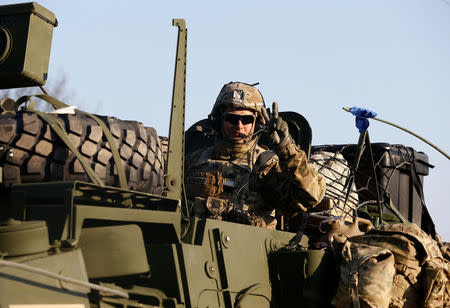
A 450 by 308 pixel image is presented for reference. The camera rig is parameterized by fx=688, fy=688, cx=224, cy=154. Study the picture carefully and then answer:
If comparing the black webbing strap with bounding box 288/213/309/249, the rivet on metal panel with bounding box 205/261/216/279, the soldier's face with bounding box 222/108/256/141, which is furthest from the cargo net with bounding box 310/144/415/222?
the rivet on metal panel with bounding box 205/261/216/279

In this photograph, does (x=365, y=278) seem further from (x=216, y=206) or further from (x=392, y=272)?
(x=216, y=206)

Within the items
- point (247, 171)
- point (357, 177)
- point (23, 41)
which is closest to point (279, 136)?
point (247, 171)

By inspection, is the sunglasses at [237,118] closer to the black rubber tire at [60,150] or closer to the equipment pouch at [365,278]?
the equipment pouch at [365,278]

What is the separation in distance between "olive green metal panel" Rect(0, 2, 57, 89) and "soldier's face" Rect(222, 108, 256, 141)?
3.07 meters

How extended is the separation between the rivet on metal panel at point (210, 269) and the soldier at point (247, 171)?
1097 millimetres

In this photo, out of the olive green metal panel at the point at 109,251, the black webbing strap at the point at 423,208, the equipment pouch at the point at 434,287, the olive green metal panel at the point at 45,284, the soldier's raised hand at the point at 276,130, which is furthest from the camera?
the black webbing strap at the point at 423,208

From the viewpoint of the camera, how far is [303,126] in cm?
757

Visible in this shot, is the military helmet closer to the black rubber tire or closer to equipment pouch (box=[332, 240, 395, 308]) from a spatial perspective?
equipment pouch (box=[332, 240, 395, 308])

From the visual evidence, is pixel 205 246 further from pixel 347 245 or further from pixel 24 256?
pixel 24 256

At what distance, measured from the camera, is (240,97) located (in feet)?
24.0

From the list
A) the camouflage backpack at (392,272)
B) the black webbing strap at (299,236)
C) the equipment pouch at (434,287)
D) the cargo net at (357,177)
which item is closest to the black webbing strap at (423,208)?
the cargo net at (357,177)

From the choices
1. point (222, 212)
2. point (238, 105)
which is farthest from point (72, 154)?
point (238, 105)

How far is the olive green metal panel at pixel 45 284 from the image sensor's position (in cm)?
307

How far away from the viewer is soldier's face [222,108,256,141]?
7.30 meters
